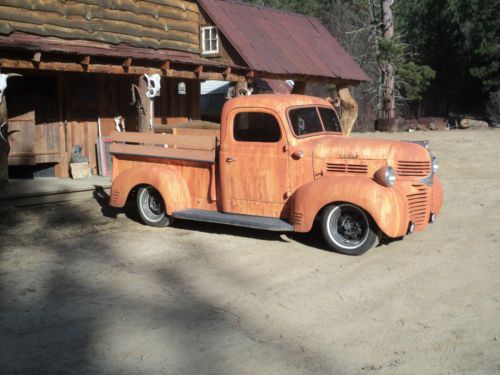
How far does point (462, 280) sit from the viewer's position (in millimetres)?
6070

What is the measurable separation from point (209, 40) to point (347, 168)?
31.3 ft

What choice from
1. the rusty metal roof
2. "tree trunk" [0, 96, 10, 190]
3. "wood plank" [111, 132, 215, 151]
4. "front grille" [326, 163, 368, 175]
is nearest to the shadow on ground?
"wood plank" [111, 132, 215, 151]

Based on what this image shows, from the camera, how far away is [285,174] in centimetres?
757

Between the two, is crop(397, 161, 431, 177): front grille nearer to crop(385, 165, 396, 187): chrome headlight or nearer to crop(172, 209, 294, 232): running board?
crop(385, 165, 396, 187): chrome headlight

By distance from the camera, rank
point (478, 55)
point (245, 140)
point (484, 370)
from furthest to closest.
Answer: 1. point (478, 55)
2. point (245, 140)
3. point (484, 370)

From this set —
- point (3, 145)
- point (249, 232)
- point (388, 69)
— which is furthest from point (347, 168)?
point (388, 69)

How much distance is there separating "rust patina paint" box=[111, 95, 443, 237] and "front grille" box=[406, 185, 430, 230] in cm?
1

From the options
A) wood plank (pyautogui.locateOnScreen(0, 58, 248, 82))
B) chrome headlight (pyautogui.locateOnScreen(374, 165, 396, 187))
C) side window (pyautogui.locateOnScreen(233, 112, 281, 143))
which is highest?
wood plank (pyautogui.locateOnScreen(0, 58, 248, 82))

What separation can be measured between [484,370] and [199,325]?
2190mm

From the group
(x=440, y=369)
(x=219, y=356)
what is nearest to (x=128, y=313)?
(x=219, y=356)

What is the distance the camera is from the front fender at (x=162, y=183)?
8195 millimetres

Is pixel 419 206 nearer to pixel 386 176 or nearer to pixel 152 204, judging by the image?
pixel 386 176

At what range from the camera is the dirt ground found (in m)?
4.29

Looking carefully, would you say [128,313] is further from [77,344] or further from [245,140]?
[245,140]
